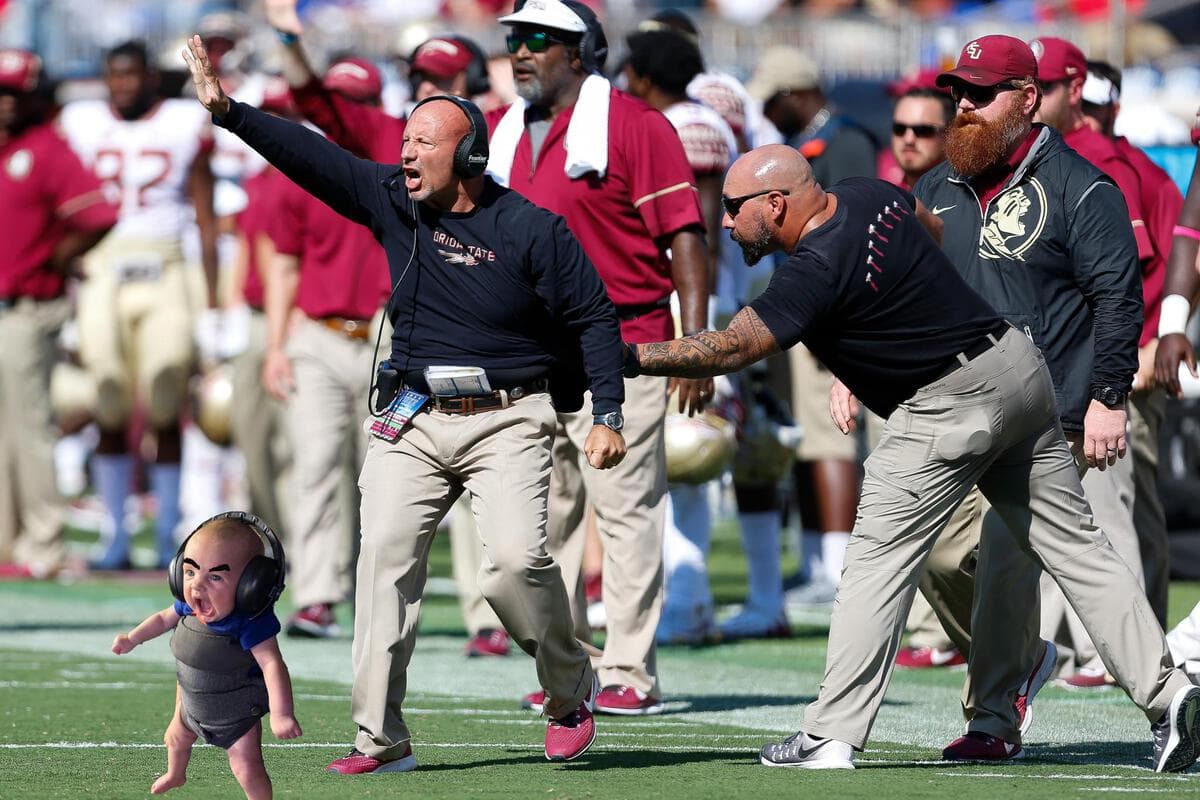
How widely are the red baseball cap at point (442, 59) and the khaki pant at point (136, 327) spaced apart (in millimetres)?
4839

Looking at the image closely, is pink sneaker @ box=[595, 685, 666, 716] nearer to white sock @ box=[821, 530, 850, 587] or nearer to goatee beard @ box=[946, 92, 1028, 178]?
goatee beard @ box=[946, 92, 1028, 178]

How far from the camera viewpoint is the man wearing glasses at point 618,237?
27.6ft

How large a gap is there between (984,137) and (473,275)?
5.72 feet

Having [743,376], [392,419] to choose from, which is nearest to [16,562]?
[743,376]

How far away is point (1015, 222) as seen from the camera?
7.30 metres

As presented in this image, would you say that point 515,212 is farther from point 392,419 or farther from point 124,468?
point 124,468

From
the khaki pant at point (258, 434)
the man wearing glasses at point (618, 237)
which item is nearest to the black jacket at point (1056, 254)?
the man wearing glasses at point (618, 237)

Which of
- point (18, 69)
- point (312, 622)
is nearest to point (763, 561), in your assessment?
point (312, 622)

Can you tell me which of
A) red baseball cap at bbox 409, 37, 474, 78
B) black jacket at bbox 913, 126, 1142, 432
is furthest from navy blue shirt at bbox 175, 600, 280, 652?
red baseball cap at bbox 409, 37, 474, 78

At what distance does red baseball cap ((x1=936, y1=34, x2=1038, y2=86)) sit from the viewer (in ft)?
23.7

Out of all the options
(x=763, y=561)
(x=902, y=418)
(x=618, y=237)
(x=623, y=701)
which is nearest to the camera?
(x=902, y=418)

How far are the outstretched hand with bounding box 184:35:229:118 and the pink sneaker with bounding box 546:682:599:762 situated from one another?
2156mm

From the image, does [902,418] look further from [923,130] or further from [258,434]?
[258,434]

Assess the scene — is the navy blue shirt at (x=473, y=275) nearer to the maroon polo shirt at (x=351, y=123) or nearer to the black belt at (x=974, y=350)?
the black belt at (x=974, y=350)
